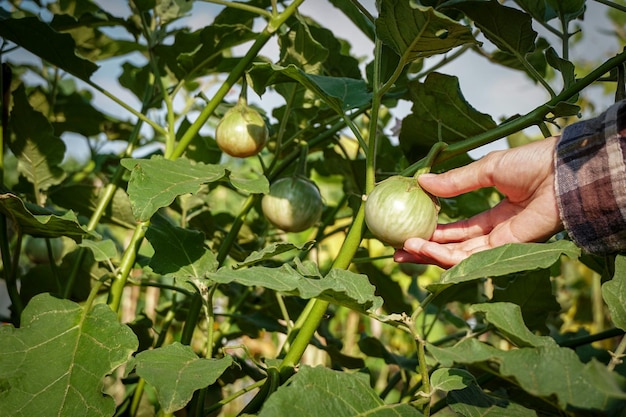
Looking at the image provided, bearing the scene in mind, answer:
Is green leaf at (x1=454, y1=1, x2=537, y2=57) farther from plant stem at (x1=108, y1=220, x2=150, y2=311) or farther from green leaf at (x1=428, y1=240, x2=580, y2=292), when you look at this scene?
plant stem at (x1=108, y1=220, x2=150, y2=311)

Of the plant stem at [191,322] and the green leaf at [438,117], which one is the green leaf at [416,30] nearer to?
the green leaf at [438,117]

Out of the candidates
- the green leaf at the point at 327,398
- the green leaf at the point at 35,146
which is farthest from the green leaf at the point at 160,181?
the green leaf at the point at 35,146

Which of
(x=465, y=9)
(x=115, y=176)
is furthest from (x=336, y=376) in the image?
(x=115, y=176)

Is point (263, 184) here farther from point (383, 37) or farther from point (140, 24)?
point (140, 24)

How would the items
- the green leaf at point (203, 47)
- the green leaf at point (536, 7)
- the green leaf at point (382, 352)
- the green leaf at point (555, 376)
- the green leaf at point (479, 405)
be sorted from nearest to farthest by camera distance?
the green leaf at point (555, 376) < the green leaf at point (479, 405) < the green leaf at point (536, 7) < the green leaf at point (203, 47) < the green leaf at point (382, 352)

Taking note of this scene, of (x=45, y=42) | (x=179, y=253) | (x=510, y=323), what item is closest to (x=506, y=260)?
(x=510, y=323)

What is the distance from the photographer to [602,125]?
666 millimetres

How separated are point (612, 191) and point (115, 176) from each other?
72cm

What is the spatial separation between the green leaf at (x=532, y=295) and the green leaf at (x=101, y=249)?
576mm

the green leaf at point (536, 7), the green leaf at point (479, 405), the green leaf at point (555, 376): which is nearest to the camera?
the green leaf at point (555, 376)

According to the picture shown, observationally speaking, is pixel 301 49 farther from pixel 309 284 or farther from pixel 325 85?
pixel 309 284

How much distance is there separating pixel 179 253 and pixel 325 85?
0.30m

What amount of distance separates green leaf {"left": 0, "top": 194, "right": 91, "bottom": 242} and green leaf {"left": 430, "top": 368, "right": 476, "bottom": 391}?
0.44 m

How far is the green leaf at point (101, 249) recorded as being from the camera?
2.52 ft
